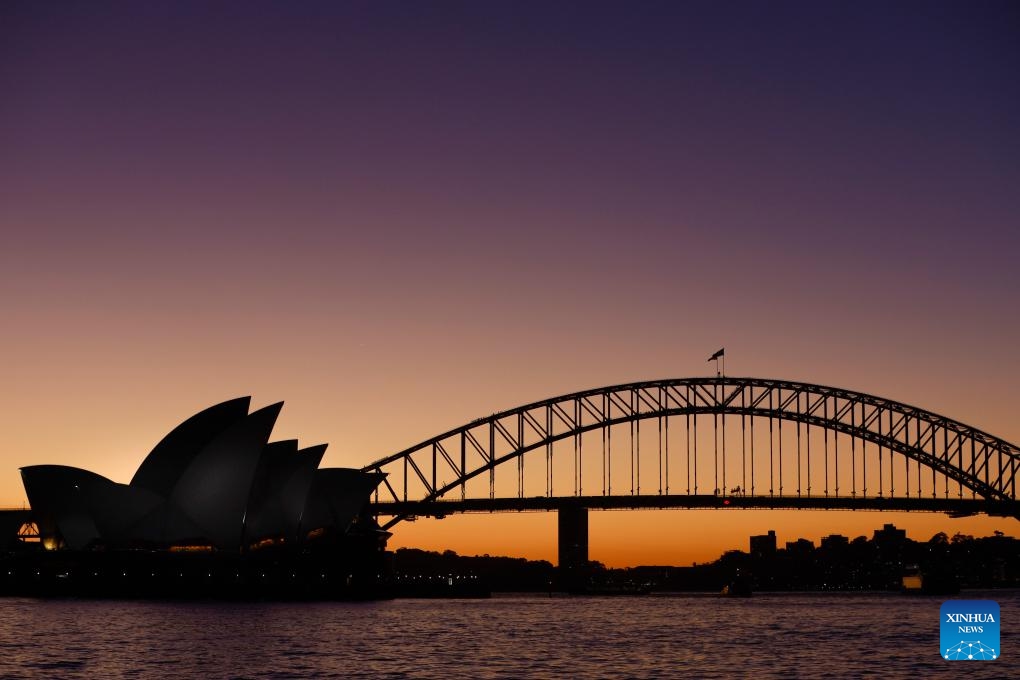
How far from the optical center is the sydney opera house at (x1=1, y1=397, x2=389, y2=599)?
104 meters

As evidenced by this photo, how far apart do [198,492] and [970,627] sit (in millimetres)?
67793

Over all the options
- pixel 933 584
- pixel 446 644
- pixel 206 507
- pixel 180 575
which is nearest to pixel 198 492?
pixel 206 507

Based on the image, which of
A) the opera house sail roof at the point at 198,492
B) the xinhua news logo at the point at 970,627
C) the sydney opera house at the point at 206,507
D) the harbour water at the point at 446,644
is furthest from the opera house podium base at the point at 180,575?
the xinhua news logo at the point at 970,627

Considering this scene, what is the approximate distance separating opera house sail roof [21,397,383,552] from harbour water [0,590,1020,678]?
8.84 metres

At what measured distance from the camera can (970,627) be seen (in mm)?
48719

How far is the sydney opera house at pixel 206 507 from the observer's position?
4075 inches

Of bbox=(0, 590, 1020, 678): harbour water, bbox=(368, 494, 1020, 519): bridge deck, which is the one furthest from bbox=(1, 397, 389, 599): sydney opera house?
bbox=(368, 494, 1020, 519): bridge deck

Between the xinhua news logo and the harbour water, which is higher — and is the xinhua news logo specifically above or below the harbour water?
above

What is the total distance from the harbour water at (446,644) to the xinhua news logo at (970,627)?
3.34ft

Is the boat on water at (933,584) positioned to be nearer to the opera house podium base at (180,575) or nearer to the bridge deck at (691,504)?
the bridge deck at (691,504)

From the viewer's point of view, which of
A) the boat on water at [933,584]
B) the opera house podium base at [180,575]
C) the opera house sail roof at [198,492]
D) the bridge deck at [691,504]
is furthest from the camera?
the boat on water at [933,584]

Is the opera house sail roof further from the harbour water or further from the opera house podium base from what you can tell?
the harbour water

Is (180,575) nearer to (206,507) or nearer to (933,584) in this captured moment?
(206,507)

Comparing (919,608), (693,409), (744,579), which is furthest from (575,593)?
(919,608)
